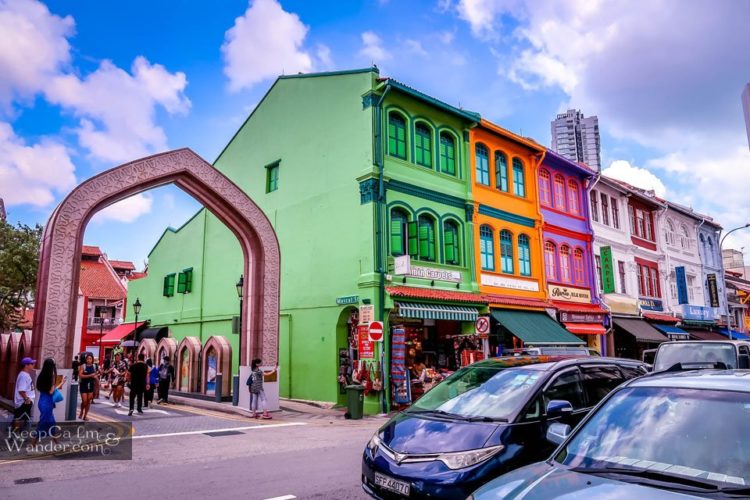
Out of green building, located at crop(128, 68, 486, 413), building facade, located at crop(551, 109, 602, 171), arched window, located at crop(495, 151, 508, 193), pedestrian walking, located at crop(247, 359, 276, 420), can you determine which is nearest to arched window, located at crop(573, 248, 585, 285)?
arched window, located at crop(495, 151, 508, 193)

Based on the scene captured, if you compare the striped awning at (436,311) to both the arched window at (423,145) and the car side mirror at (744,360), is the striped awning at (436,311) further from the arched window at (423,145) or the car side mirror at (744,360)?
the car side mirror at (744,360)

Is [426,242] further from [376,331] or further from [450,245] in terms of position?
[376,331]

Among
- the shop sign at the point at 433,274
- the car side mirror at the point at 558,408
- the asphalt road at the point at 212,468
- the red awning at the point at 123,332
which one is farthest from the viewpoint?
the red awning at the point at 123,332

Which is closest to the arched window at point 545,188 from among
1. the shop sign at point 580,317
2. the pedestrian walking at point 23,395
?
the shop sign at point 580,317

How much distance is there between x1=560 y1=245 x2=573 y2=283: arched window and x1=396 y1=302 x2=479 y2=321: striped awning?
7283 mm

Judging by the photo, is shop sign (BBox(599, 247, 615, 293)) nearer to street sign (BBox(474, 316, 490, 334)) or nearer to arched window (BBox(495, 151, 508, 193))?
arched window (BBox(495, 151, 508, 193))

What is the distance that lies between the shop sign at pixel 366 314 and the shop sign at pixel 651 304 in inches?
729

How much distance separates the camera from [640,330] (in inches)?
1088

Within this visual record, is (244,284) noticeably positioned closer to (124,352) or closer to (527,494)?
(527,494)

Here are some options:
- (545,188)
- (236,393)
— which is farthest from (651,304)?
(236,393)

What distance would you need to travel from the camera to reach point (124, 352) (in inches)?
1289

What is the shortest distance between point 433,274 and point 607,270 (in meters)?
12.2

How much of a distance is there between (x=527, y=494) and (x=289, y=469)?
233 inches

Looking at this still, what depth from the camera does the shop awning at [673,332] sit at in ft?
97.1
